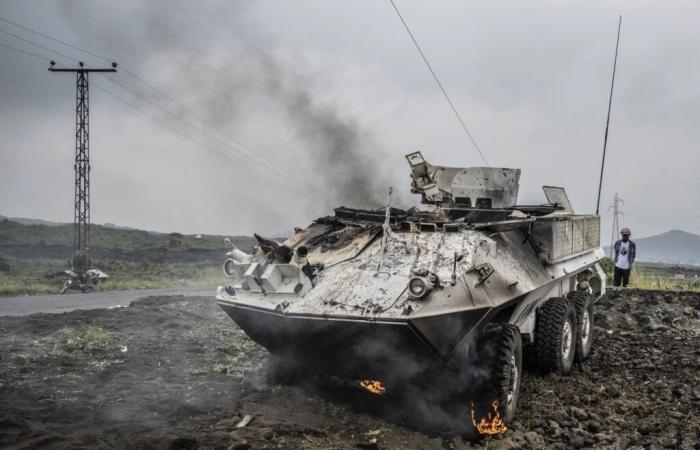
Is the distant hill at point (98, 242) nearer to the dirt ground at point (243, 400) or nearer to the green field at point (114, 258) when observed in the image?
the green field at point (114, 258)

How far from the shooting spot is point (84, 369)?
7.42 m

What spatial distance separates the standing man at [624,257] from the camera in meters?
14.5

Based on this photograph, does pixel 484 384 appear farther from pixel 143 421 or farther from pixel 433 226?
pixel 143 421

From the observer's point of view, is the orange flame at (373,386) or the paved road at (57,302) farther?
the paved road at (57,302)

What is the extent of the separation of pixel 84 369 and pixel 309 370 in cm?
256

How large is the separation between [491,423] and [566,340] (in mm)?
2587

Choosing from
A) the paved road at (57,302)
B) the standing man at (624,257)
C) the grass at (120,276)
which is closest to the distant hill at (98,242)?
the grass at (120,276)

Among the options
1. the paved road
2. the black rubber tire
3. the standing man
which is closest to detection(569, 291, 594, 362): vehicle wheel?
the black rubber tire

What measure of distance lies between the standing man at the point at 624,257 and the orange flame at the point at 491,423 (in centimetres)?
977

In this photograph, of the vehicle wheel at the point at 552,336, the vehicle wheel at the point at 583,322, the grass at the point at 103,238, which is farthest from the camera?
the grass at the point at 103,238

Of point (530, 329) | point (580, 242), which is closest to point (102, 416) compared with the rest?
point (530, 329)

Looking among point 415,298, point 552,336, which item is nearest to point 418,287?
point 415,298

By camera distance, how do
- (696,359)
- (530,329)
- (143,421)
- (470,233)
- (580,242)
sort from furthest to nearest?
(580,242) → (696,359) → (530,329) → (470,233) → (143,421)

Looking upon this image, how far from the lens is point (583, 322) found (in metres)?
8.66
